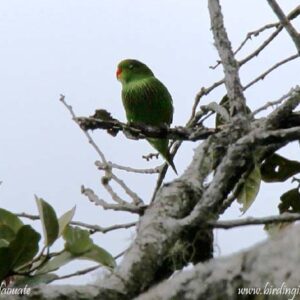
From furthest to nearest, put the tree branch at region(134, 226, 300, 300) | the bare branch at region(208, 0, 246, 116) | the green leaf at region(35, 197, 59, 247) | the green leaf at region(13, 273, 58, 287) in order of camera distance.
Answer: the bare branch at region(208, 0, 246, 116), the green leaf at region(35, 197, 59, 247), the green leaf at region(13, 273, 58, 287), the tree branch at region(134, 226, 300, 300)

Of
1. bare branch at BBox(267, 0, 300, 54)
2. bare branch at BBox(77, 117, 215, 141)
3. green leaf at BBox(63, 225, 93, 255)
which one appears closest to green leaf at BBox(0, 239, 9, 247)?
green leaf at BBox(63, 225, 93, 255)

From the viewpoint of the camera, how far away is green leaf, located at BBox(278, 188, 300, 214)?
8.64ft

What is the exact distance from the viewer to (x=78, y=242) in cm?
196

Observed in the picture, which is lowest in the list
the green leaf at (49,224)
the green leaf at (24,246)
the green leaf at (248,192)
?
the green leaf at (24,246)

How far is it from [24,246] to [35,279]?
81mm

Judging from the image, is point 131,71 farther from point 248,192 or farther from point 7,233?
point 7,233

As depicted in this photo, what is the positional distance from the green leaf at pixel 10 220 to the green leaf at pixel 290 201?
0.89 meters

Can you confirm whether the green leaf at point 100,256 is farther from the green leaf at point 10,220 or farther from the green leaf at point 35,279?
the green leaf at point 10,220

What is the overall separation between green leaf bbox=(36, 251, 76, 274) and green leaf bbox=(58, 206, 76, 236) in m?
0.08

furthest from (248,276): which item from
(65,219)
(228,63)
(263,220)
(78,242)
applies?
(228,63)

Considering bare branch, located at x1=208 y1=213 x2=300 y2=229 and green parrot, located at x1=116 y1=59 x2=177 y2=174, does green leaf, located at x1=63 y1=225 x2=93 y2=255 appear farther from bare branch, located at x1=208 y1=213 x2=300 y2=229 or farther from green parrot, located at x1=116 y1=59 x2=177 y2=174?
green parrot, located at x1=116 y1=59 x2=177 y2=174

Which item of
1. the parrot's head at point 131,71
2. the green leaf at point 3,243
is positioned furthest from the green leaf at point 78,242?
the parrot's head at point 131,71

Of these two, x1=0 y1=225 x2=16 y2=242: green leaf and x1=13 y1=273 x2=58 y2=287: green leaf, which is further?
x1=0 y1=225 x2=16 y2=242: green leaf

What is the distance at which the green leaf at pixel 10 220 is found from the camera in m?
2.13
